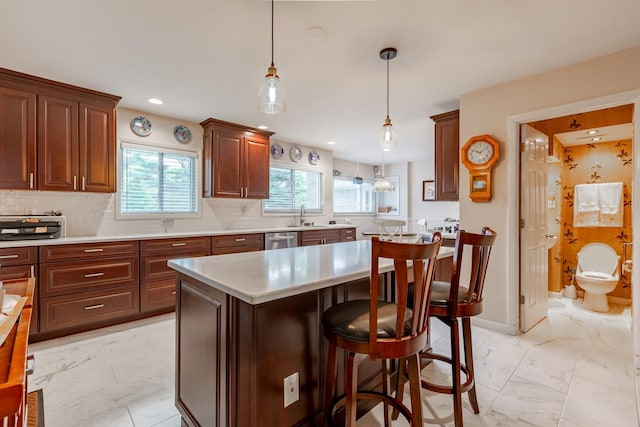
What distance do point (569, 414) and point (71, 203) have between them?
472 centimetres

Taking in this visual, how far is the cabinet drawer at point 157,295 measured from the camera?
3287 millimetres

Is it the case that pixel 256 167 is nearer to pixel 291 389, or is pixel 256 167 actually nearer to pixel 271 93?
pixel 271 93

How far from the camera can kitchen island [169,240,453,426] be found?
1250mm

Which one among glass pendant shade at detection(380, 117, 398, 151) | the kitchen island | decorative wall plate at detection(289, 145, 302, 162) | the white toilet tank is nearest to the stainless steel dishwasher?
decorative wall plate at detection(289, 145, 302, 162)

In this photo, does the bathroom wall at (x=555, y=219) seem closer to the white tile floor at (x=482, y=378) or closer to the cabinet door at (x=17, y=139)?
the white tile floor at (x=482, y=378)

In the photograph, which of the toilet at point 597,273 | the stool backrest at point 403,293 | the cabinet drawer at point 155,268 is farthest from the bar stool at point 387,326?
the toilet at point 597,273

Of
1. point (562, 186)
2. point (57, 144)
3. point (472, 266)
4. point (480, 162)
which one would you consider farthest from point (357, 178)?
point (472, 266)

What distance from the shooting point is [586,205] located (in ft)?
13.0

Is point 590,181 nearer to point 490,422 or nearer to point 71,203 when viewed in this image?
point 490,422

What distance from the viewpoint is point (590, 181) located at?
403 cm

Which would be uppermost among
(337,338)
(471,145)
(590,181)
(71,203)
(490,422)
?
(471,145)

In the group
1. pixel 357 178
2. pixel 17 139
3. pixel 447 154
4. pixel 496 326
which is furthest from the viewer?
pixel 357 178

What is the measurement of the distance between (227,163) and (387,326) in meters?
3.54

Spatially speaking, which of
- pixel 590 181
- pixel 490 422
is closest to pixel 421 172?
pixel 590 181
